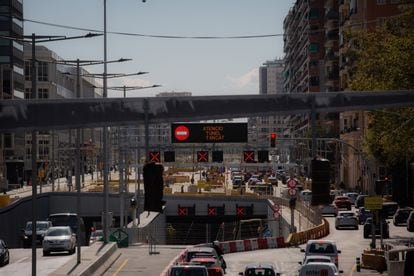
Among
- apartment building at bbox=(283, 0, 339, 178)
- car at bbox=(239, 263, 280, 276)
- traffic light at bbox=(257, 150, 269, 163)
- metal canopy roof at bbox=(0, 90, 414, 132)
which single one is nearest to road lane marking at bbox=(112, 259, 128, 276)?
car at bbox=(239, 263, 280, 276)

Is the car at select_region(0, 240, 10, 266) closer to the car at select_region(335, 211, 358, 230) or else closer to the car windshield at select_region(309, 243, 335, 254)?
the car windshield at select_region(309, 243, 335, 254)

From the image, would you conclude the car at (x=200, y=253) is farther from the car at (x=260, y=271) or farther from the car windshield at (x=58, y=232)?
the car windshield at (x=58, y=232)

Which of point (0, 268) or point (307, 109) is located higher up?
point (307, 109)

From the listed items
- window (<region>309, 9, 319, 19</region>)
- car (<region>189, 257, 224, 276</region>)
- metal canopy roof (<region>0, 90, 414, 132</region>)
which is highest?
window (<region>309, 9, 319, 19</region>)

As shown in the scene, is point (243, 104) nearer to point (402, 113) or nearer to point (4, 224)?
point (402, 113)

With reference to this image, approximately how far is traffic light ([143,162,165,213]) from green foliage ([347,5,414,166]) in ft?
116

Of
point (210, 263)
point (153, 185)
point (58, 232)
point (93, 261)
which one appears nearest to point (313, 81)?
point (58, 232)

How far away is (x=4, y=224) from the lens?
77250mm

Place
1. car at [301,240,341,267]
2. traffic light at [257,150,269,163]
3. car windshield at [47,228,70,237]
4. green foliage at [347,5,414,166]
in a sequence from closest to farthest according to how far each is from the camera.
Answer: car at [301,240,341,267], car windshield at [47,228,70,237], green foliage at [347,5,414,166], traffic light at [257,150,269,163]

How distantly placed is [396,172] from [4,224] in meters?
34.8

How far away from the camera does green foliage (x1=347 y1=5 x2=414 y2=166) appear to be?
5734 centimetres

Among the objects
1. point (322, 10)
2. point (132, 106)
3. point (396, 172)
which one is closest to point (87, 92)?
point (322, 10)

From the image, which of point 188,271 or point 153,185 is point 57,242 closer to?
point 188,271

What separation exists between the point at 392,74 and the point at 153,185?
39.7 meters
